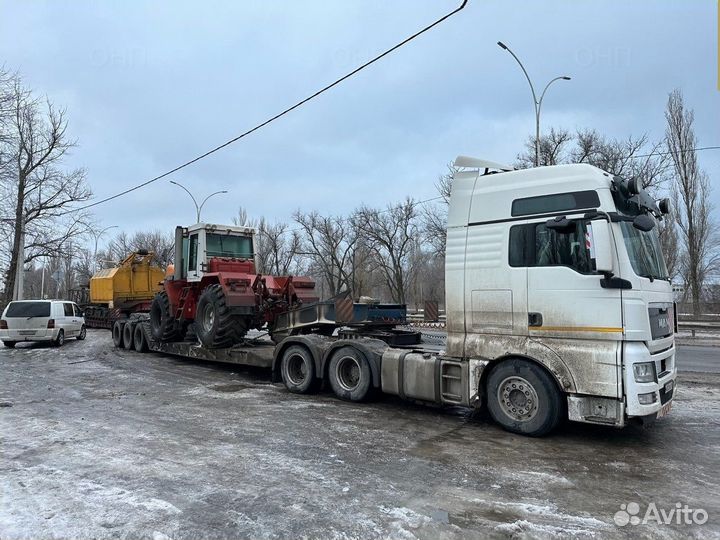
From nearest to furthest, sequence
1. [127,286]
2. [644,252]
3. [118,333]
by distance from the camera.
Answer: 1. [644,252]
2. [118,333]
3. [127,286]

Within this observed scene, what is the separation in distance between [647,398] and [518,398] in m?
1.43

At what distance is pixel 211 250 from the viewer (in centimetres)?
1215

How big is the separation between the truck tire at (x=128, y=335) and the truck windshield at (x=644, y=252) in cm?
1440

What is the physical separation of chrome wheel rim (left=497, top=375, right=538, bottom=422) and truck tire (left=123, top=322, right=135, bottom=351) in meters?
12.9

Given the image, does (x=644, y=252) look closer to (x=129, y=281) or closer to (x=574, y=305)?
(x=574, y=305)

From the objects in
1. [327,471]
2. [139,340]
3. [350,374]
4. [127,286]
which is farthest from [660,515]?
[127,286]

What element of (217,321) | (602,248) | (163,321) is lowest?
(163,321)

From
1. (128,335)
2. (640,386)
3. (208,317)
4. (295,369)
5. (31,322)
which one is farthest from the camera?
(31,322)

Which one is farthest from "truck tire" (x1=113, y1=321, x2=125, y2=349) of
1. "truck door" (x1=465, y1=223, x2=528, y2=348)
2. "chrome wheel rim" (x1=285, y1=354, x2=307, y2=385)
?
"truck door" (x1=465, y1=223, x2=528, y2=348)

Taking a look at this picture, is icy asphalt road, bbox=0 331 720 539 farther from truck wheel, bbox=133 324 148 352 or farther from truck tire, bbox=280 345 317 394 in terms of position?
truck wheel, bbox=133 324 148 352

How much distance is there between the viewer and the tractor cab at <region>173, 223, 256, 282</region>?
12039mm

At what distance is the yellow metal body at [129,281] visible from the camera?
2453 centimetres

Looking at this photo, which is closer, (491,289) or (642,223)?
(642,223)

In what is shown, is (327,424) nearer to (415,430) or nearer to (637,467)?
(415,430)
